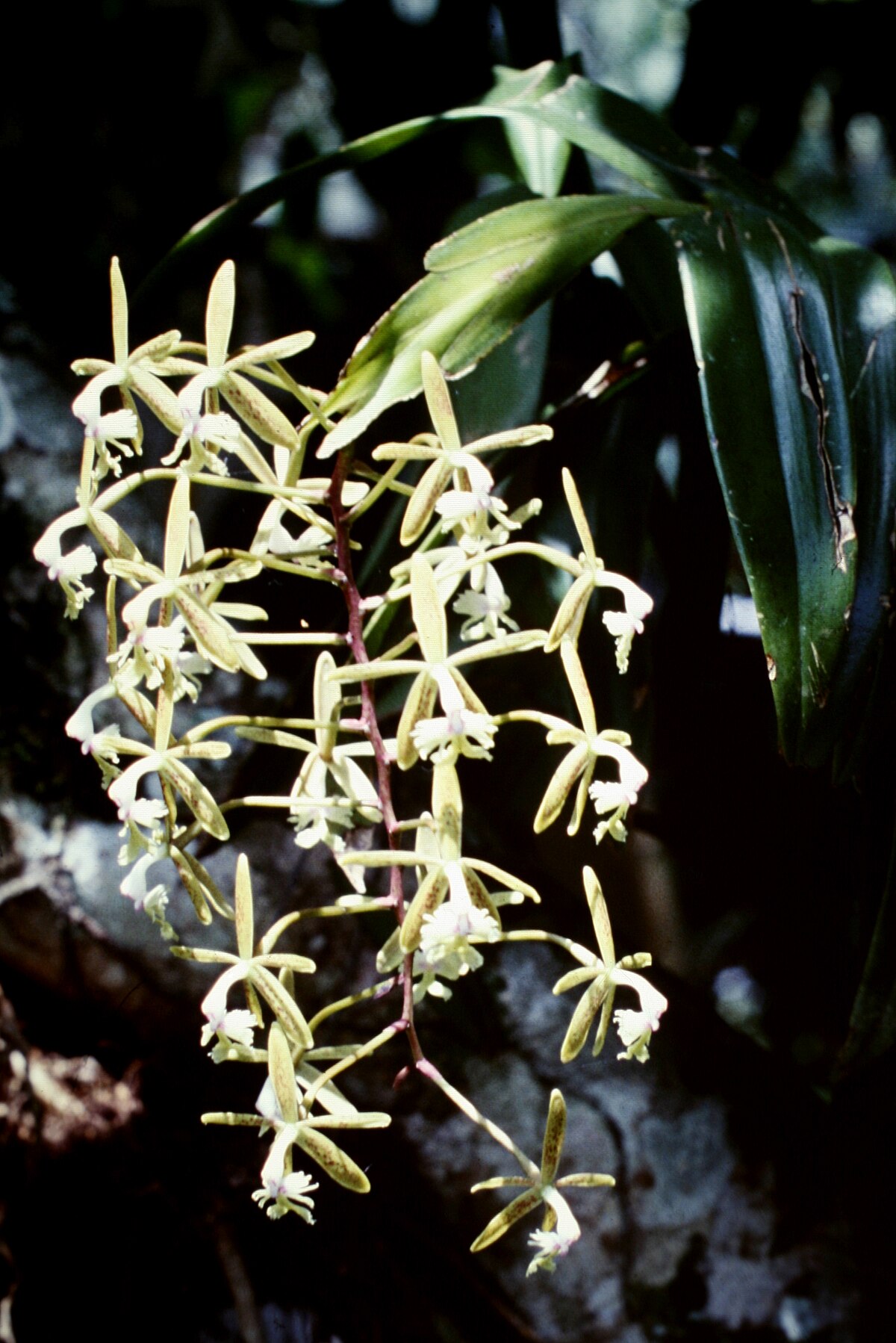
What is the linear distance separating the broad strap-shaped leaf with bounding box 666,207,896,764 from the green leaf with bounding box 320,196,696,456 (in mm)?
80

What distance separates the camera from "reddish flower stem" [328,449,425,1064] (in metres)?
0.45

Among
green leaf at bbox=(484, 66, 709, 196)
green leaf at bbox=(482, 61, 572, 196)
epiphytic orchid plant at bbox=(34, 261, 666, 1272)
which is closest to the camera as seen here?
epiphytic orchid plant at bbox=(34, 261, 666, 1272)

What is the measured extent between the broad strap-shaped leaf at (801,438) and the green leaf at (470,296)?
80 mm

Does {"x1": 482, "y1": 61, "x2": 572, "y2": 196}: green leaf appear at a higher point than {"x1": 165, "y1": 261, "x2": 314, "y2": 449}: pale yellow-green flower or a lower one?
higher

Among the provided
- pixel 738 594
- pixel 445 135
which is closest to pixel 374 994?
pixel 738 594

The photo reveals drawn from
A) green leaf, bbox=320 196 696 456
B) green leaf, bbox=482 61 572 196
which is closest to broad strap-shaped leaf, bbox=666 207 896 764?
green leaf, bbox=320 196 696 456

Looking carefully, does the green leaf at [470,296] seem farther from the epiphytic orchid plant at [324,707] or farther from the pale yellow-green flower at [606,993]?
the pale yellow-green flower at [606,993]

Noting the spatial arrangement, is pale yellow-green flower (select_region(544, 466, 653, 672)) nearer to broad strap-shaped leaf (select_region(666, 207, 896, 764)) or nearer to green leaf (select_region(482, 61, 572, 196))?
broad strap-shaped leaf (select_region(666, 207, 896, 764))

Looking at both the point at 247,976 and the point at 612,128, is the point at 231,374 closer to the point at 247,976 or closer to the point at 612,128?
the point at 247,976

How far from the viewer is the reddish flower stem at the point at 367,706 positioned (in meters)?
0.45

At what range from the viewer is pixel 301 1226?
74 centimetres

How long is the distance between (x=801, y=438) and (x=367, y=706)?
0.30 meters

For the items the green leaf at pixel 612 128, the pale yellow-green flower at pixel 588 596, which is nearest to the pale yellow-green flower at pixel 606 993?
the pale yellow-green flower at pixel 588 596

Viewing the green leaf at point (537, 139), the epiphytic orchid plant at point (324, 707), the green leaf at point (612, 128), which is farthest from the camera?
the green leaf at point (537, 139)
